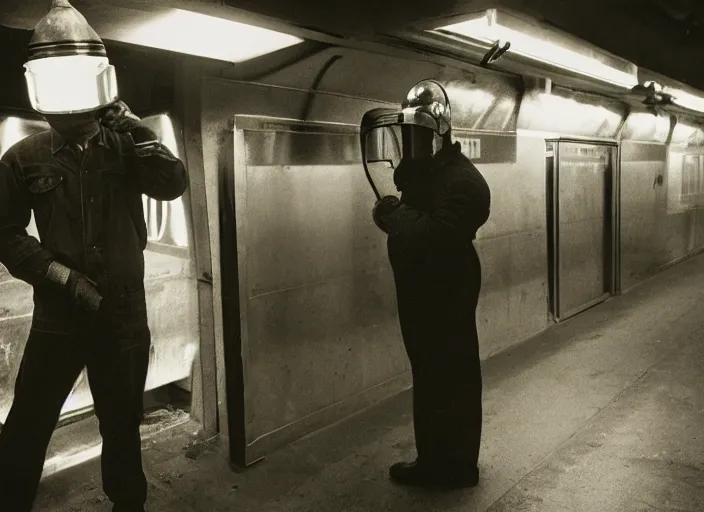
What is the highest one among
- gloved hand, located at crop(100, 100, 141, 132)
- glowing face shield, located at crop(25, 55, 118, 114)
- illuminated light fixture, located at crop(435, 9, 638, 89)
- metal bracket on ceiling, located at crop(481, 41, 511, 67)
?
illuminated light fixture, located at crop(435, 9, 638, 89)

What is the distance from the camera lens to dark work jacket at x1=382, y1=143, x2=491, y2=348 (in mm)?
3125

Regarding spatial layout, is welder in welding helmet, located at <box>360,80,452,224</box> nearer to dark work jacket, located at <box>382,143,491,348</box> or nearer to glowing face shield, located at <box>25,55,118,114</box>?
dark work jacket, located at <box>382,143,491,348</box>

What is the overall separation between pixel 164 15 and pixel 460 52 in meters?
2.36

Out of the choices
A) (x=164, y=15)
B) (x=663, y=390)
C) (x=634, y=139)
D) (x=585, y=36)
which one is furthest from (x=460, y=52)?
(x=634, y=139)

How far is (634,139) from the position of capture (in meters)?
9.70

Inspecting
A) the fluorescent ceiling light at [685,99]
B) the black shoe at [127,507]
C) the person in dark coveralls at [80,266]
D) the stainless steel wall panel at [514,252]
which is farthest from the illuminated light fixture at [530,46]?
the black shoe at [127,507]

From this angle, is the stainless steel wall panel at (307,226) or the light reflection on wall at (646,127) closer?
the stainless steel wall panel at (307,226)

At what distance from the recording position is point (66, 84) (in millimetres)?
2340

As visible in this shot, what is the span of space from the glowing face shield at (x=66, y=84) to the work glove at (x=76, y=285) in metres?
0.74

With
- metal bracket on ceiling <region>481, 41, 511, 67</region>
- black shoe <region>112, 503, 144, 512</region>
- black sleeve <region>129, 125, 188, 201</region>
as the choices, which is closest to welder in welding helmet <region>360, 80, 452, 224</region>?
metal bracket on ceiling <region>481, 41, 511, 67</region>

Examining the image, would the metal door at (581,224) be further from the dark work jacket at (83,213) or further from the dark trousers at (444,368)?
the dark work jacket at (83,213)

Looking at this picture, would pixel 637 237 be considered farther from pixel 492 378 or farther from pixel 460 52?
pixel 460 52

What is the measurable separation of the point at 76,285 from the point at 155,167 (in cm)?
67

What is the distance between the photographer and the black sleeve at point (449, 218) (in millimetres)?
3109
